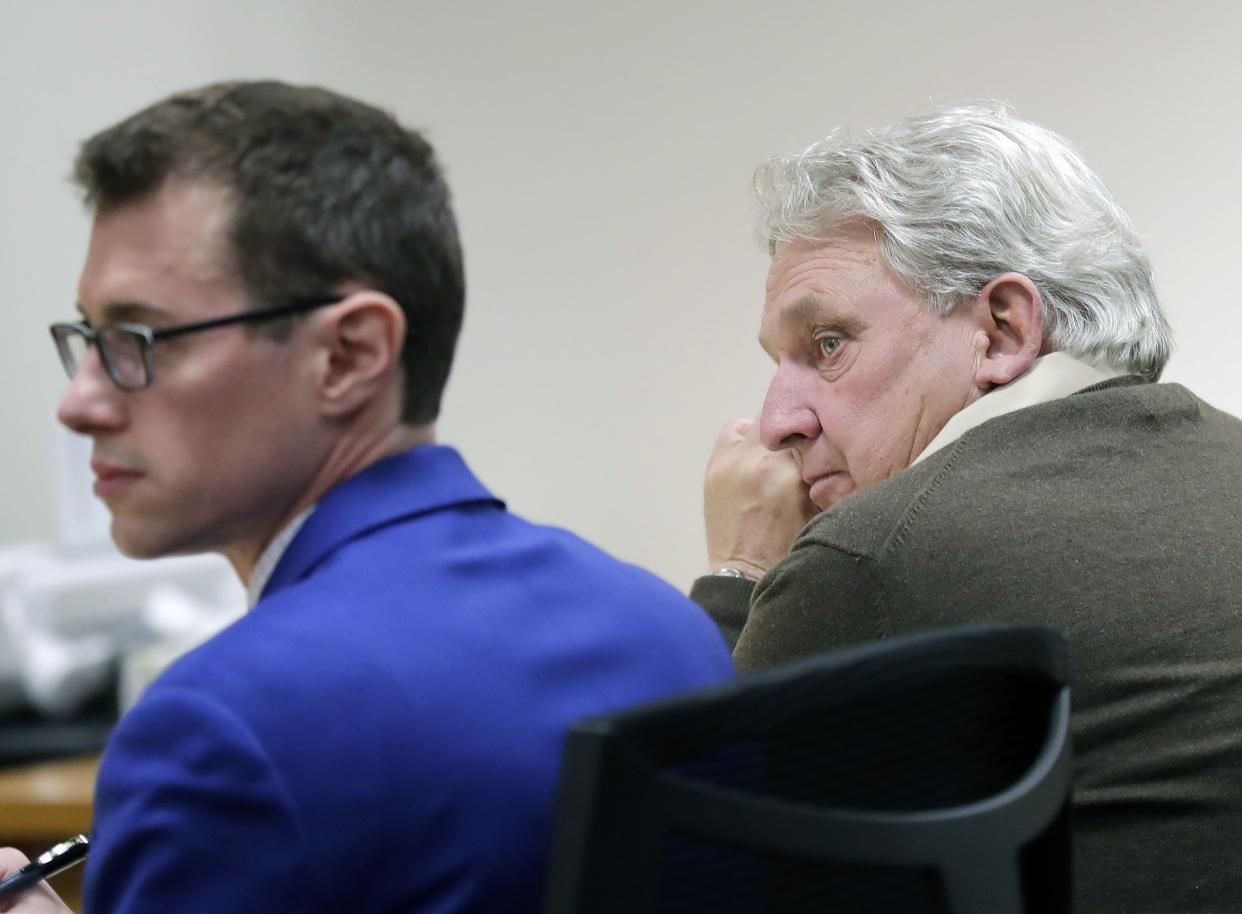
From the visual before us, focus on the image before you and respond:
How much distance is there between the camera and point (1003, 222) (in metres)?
1.51

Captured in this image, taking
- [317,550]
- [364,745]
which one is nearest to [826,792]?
[364,745]

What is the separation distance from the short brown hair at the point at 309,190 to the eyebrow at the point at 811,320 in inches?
28.3

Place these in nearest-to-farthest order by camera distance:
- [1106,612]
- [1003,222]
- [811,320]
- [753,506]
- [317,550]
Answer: [317,550] < [1106,612] < [1003,222] < [811,320] < [753,506]

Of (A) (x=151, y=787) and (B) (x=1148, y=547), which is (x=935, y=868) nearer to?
(A) (x=151, y=787)

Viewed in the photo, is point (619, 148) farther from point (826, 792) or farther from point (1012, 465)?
point (826, 792)

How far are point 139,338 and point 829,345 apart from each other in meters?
0.93

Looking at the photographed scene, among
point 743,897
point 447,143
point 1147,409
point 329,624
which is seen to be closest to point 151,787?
point 329,624

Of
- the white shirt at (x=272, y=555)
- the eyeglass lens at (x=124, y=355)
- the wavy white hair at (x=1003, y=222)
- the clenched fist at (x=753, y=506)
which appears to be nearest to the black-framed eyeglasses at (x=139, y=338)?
the eyeglass lens at (x=124, y=355)

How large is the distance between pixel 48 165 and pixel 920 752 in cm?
243

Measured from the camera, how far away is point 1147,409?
136 centimetres

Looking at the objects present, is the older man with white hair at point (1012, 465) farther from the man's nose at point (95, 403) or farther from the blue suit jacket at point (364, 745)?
the man's nose at point (95, 403)

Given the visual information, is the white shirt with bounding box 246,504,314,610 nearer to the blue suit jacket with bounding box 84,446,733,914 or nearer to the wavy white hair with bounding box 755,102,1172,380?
the blue suit jacket with bounding box 84,446,733,914

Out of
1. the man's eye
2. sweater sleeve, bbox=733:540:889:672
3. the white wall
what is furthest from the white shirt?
the white wall

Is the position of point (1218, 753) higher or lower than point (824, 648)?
lower
